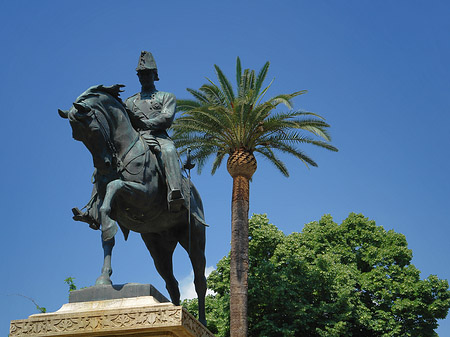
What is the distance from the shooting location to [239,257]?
83.1 feet

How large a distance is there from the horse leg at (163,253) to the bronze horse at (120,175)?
0.71ft

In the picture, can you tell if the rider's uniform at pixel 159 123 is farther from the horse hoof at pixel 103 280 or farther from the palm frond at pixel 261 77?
the palm frond at pixel 261 77

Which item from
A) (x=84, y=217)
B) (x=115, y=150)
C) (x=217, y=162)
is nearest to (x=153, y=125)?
(x=115, y=150)

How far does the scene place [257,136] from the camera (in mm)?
26562

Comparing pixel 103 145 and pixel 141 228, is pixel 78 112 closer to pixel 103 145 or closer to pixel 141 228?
pixel 103 145

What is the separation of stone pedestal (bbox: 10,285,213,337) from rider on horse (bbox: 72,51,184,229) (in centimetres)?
145

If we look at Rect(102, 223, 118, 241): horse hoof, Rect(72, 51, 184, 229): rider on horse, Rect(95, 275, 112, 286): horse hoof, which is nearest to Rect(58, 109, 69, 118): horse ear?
Rect(72, 51, 184, 229): rider on horse

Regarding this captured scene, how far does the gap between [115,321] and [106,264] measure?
101 cm

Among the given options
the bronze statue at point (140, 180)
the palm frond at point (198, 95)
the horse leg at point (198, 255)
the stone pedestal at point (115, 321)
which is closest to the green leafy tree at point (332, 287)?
the palm frond at point (198, 95)

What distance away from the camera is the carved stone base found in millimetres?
7086

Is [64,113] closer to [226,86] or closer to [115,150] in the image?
[115,150]

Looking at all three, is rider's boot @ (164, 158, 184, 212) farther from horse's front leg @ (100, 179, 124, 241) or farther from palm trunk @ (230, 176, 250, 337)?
palm trunk @ (230, 176, 250, 337)

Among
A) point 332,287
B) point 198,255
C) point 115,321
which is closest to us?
point 115,321

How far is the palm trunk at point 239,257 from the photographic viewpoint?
24656 millimetres
